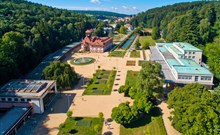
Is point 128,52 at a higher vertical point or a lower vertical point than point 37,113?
higher

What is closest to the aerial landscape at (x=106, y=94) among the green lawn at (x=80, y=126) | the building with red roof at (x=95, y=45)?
the green lawn at (x=80, y=126)

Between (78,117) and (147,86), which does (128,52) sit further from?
(78,117)

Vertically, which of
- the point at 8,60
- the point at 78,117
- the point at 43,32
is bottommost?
the point at 78,117

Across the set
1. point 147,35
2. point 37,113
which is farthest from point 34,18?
point 147,35

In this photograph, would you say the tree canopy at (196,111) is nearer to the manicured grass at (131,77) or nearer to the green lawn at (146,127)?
the green lawn at (146,127)

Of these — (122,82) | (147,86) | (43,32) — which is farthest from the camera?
(43,32)

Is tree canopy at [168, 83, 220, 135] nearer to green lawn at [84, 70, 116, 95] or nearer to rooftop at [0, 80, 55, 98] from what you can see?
green lawn at [84, 70, 116, 95]
